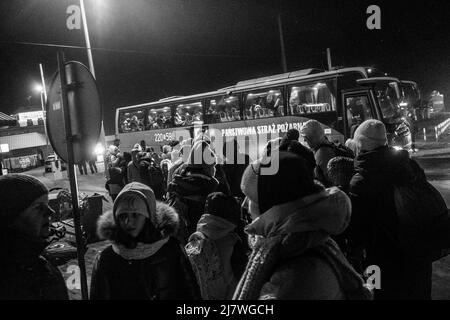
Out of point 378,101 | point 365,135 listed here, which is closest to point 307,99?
point 378,101

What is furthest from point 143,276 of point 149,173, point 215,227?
point 149,173

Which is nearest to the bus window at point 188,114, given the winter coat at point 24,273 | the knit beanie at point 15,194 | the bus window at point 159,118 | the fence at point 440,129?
the bus window at point 159,118

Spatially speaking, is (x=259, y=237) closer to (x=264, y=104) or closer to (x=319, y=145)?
(x=319, y=145)

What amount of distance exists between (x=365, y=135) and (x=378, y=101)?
10.6m

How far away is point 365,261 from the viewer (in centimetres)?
306

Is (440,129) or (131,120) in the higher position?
(131,120)

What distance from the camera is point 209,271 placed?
9.52 feet

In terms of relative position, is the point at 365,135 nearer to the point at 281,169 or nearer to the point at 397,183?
the point at 397,183

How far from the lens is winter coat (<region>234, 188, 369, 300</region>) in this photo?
1.32 metres

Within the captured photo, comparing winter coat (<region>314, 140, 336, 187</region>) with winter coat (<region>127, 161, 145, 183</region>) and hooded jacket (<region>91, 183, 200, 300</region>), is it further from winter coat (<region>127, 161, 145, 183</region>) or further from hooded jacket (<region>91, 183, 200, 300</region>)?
winter coat (<region>127, 161, 145, 183</region>)

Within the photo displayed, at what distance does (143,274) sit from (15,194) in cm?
90

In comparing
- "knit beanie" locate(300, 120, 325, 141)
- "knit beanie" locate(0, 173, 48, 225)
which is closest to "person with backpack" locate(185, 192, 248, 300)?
"knit beanie" locate(0, 173, 48, 225)

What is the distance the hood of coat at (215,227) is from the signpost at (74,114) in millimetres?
1028

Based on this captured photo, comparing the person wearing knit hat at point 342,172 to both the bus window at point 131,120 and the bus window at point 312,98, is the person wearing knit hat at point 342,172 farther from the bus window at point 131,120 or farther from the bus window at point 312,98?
the bus window at point 131,120
